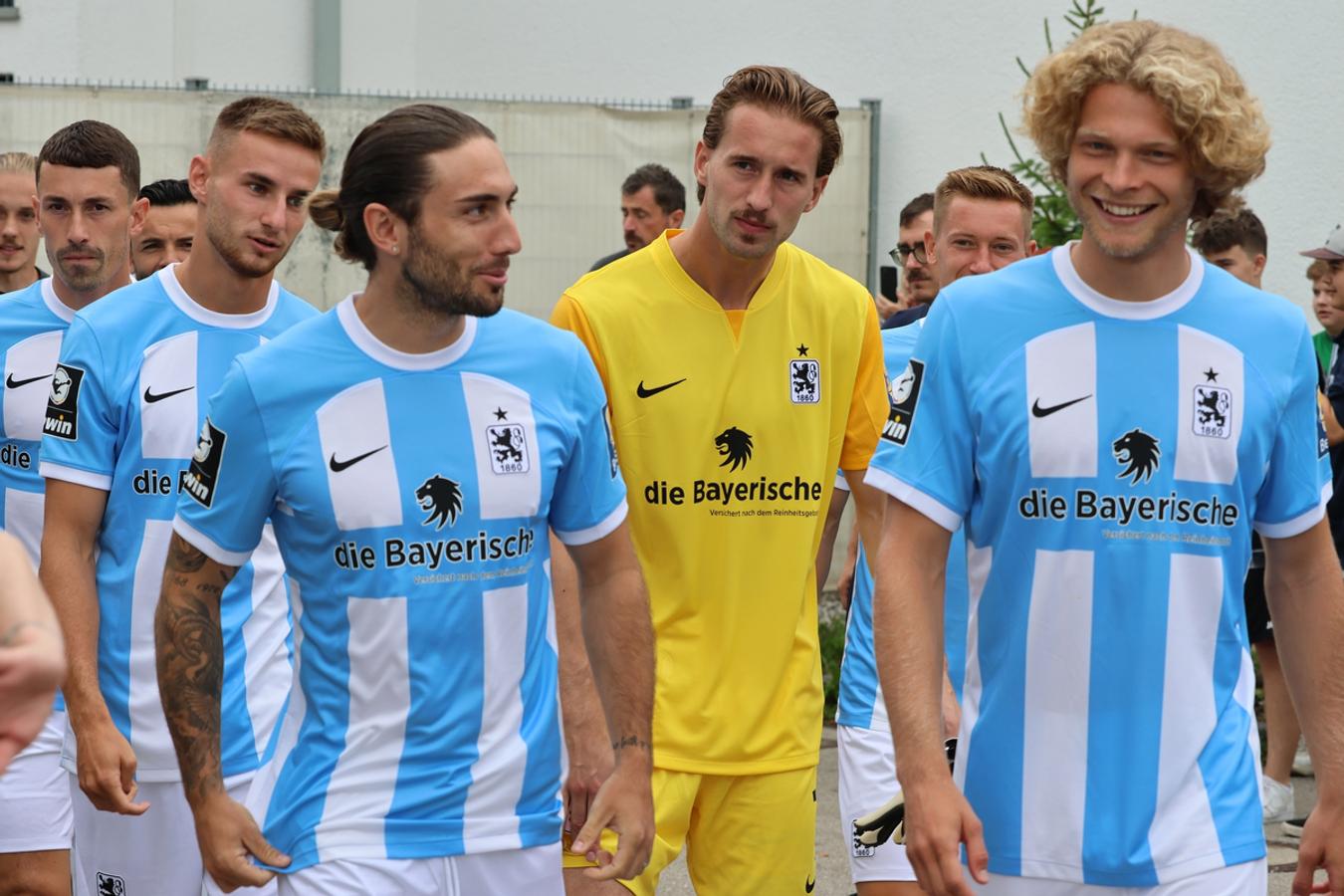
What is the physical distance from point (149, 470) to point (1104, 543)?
2706 millimetres

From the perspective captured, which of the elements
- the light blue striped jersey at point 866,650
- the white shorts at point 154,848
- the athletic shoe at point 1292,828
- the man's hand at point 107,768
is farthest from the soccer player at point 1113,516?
the athletic shoe at point 1292,828

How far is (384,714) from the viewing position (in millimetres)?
4246

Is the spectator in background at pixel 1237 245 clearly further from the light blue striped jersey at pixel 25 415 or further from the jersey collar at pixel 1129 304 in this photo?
the jersey collar at pixel 1129 304

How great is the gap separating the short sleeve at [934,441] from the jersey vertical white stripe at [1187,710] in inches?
17.3

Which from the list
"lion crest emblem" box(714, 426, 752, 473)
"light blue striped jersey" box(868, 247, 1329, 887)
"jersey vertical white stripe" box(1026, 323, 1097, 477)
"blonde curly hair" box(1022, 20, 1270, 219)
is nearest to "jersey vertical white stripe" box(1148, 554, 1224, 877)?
"light blue striped jersey" box(868, 247, 1329, 887)

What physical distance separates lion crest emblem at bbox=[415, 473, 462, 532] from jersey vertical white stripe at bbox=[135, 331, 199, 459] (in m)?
1.48

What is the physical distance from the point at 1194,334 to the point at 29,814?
400 cm

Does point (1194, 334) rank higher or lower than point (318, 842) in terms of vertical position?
higher

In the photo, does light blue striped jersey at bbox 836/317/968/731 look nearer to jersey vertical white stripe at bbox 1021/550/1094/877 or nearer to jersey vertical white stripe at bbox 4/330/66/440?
jersey vertical white stripe at bbox 1021/550/1094/877

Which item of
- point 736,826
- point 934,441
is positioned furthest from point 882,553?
point 736,826

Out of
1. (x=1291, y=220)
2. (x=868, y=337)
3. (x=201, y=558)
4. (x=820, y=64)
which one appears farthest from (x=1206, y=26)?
(x=201, y=558)

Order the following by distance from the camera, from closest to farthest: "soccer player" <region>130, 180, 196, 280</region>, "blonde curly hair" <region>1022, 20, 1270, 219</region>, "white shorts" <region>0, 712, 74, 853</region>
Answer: "blonde curly hair" <region>1022, 20, 1270, 219</region> < "white shorts" <region>0, 712, 74, 853</region> < "soccer player" <region>130, 180, 196, 280</region>

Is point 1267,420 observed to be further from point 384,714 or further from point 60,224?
point 60,224

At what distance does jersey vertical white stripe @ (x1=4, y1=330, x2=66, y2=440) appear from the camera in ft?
21.2
